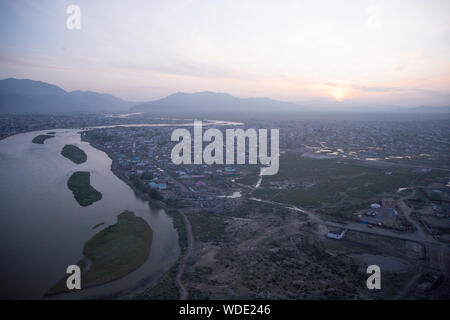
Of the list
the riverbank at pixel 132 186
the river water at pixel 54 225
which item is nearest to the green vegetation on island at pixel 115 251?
the river water at pixel 54 225

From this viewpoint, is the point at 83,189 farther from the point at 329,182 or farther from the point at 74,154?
the point at 329,182

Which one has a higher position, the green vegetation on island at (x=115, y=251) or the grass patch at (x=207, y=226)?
the grass patch at (x=207, y=226)

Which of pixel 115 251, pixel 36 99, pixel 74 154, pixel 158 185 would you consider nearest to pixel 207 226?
pixel 115 251

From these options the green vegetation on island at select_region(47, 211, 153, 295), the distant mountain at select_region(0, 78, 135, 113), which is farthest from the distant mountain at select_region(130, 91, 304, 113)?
the green vegetation on island at select_region(47, 211, 153, 295)

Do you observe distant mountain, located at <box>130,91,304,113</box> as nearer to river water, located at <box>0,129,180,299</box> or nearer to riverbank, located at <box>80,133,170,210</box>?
riverbank, located at <box>80,133,170,210</box>

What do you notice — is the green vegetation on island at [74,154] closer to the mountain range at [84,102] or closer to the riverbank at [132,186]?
the riverbank at [132,186]
